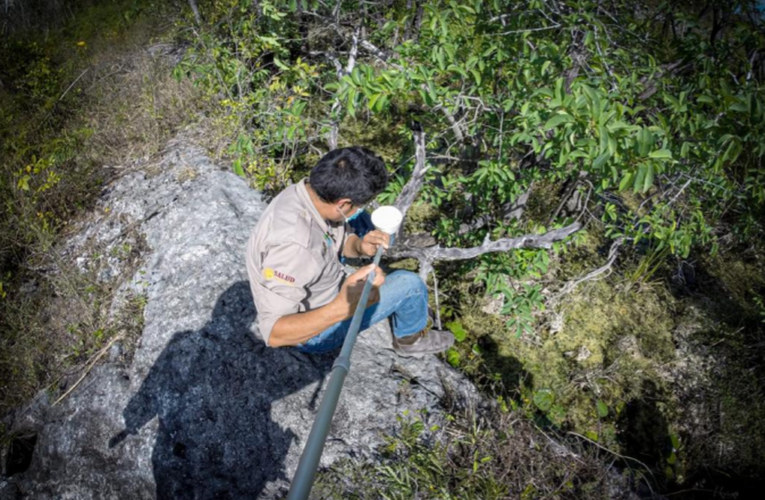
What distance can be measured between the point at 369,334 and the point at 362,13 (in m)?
2.87

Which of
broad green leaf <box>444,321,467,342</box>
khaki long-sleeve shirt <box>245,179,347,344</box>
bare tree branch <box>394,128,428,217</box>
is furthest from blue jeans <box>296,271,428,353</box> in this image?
broad green leaf <box>444,321,467,342</box>

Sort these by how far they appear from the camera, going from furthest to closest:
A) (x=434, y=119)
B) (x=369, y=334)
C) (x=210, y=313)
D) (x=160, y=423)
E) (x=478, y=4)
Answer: (x=434, y=119) < (x=369, y=334) < (x=210, y=313) < (x=160, y=423) < (x=478, y=4)

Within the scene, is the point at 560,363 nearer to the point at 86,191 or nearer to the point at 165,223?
the point at 165,223

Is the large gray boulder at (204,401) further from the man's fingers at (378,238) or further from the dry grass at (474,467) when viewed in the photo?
the man's fingers at (378,238)

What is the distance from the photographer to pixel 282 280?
2248mm

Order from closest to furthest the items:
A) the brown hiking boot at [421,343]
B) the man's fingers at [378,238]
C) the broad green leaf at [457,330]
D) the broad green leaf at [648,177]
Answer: the broad green leaf at [648,177]
the man's fingers at [378,238]
the brown hiking boot at [421,343]
the broad green leaf at [457,330]

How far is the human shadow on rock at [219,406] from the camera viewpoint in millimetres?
2529

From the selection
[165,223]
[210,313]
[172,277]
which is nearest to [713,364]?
[210,313]

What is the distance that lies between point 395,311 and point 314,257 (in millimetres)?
932

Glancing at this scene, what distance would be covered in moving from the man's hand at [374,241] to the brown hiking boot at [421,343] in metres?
0.73

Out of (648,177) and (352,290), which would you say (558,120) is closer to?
(648,177)

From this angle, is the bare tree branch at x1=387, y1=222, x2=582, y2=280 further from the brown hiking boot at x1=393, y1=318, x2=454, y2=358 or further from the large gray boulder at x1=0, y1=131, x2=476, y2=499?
the large gray boulder at x1=0, y1=131, x2=476, y2=499

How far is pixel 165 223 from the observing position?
152 inches

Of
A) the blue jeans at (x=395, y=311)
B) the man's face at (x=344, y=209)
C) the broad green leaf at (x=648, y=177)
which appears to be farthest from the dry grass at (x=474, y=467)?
the broad green leaf at (x=648, y=177)
